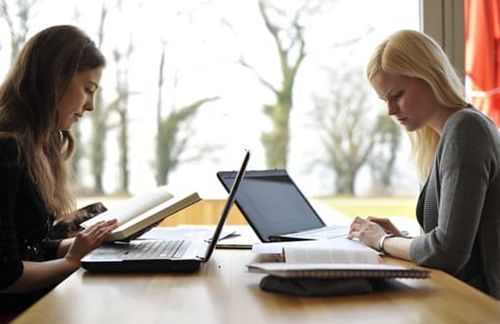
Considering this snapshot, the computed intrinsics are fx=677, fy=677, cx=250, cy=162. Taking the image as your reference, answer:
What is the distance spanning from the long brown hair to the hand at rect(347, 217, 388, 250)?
81cm

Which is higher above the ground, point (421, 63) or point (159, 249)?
point (421, 63)

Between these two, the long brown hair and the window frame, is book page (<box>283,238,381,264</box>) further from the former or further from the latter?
the window frame

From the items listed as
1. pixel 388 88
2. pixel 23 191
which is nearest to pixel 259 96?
pixel 388 88

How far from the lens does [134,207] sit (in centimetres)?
174

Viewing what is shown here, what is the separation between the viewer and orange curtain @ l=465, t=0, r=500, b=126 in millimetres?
2428

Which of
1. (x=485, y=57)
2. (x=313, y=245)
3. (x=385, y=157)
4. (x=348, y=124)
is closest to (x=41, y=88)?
(x=313, y=245)

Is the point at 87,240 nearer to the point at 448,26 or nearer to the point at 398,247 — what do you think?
the point at 398,247

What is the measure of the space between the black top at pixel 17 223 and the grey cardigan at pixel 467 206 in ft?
2.87

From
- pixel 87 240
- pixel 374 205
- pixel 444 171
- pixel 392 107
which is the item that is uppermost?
pixel 392 107

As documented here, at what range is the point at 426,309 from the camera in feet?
3.46

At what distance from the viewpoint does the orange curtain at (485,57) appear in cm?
243

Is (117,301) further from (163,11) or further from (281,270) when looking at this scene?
(163,11)

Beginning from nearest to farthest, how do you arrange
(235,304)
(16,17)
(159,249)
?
(235,304) < (159,249) < (16,17)

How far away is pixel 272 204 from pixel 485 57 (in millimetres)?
1074
